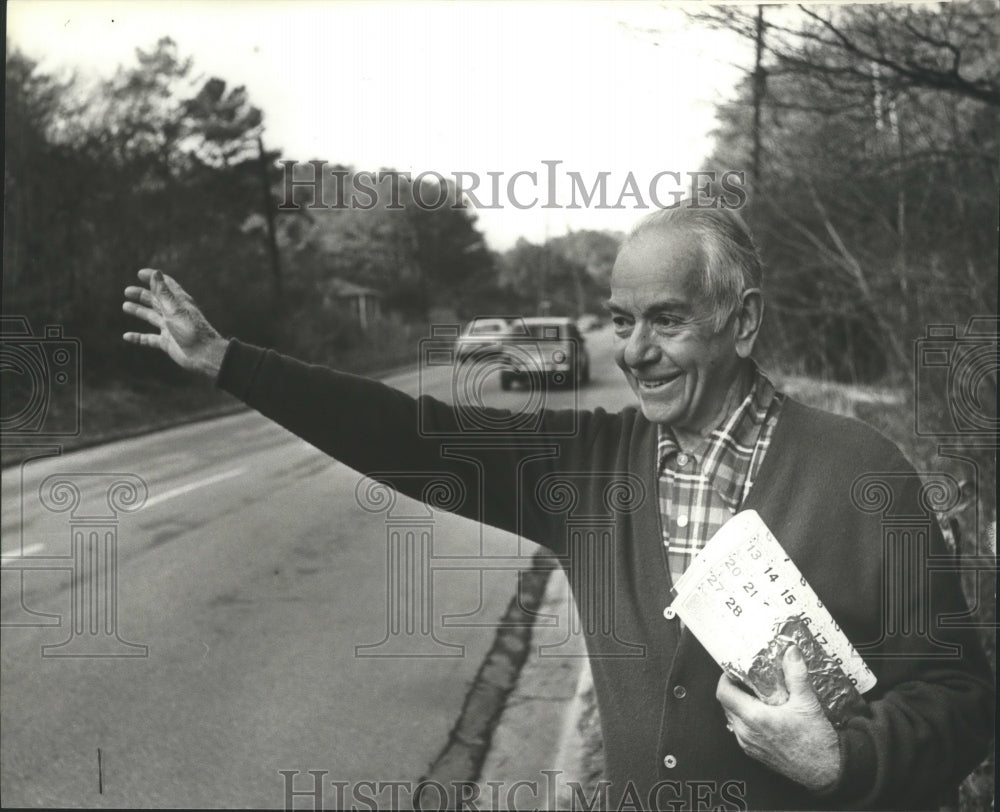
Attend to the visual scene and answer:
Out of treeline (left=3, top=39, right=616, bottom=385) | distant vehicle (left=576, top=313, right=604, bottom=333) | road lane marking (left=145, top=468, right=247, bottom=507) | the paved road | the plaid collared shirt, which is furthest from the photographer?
treeline (left=3, top=39, right=616, bottom=385)

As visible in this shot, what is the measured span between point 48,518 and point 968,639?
8244 mm

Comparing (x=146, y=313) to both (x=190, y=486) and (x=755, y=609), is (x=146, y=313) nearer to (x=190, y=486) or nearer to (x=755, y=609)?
(x=755, y=609)

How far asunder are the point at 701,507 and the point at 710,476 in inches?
2.1

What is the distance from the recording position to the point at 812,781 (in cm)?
177

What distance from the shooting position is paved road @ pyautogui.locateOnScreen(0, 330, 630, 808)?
13.9ft

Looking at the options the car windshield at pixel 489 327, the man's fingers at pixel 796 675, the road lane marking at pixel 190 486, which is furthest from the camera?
the road lane marking at pixel 190 486

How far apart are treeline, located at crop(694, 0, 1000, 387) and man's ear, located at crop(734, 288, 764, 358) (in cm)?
186

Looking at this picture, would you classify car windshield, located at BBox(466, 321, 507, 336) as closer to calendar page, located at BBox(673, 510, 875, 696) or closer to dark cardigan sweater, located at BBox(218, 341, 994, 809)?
dark cardigan sweater, located at BBox(218, 341, 994, 809)

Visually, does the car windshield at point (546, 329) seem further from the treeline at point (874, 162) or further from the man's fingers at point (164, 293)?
the man's fingers at point (164, 293)

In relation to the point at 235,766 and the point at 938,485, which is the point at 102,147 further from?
the point at 938,485

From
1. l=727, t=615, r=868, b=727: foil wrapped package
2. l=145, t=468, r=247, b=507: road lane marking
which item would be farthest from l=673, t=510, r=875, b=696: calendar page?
l=145, t=468, r=247, b=507: road lane marking

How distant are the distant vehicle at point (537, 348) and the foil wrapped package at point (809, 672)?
2.45m

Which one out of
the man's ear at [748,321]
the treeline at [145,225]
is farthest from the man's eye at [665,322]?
the treeline at [145,225]

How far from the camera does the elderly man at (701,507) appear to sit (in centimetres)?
180
